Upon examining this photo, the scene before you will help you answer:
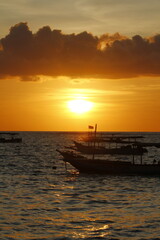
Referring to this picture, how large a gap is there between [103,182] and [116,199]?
1242cm

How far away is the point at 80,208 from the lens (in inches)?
1339

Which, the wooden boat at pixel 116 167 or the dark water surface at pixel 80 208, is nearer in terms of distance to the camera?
the dark water surface at pixel 80 208

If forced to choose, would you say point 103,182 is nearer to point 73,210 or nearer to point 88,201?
point 88,201

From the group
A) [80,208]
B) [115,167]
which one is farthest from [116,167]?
[80,208]

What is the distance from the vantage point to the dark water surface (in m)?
26.6

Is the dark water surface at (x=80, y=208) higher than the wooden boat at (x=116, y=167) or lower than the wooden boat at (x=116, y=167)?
lower

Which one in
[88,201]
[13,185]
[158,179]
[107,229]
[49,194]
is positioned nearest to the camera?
[107,229]

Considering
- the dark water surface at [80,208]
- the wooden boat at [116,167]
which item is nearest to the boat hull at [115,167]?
the wooden boat at [116,167]

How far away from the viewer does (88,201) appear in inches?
1470

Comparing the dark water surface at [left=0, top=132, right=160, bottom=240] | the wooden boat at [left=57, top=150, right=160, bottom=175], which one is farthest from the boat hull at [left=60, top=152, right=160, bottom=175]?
the dark water surface at [left=0, top=132, right=160, bottom=240]

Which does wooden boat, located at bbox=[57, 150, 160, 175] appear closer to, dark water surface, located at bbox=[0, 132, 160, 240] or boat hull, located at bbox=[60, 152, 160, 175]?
boat hull, located at bbox=[60, 152, 160, 175]

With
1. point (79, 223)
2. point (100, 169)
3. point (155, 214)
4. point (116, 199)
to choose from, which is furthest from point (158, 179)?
point (79, 223)

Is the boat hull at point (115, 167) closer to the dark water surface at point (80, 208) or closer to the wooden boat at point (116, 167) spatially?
the wooden boat at point (116, 167)

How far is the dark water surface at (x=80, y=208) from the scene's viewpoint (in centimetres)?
2656
